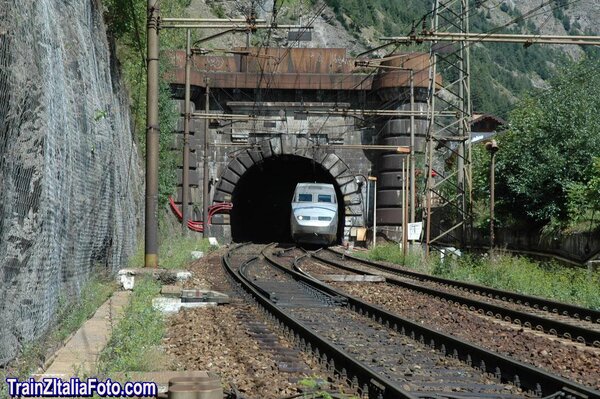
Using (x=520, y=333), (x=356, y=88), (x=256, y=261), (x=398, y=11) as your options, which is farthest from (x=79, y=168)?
(x=398, y=11)

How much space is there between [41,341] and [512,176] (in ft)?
69.8

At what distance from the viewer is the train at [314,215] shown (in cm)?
3509

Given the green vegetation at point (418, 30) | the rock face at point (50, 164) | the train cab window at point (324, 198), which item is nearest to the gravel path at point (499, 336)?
the rock face at point (50, 164)

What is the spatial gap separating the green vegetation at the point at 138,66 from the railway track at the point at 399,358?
35.0 feet

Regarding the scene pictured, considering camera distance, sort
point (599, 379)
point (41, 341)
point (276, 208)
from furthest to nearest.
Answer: point (276, 208) < point (41, 341) < point (599, 379)

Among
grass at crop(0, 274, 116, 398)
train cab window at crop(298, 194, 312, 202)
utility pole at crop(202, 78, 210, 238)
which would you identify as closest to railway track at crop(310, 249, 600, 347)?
grass at crop(0, 274, 116, 398)

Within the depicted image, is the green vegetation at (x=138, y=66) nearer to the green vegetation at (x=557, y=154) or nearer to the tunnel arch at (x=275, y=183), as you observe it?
the tunnel arch at (x=275, y=183)

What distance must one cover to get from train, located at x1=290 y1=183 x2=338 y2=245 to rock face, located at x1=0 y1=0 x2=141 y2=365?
18273 millimetres

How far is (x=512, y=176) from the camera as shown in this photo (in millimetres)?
27766

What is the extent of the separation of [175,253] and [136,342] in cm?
1522

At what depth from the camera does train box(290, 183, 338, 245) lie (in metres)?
35.1

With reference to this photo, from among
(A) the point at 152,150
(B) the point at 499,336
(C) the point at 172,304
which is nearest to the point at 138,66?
(A) the point at 152,150

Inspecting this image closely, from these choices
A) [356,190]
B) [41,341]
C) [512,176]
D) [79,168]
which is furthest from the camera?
[356,190]

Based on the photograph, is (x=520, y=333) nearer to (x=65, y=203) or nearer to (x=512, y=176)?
(x=65, y=203)
